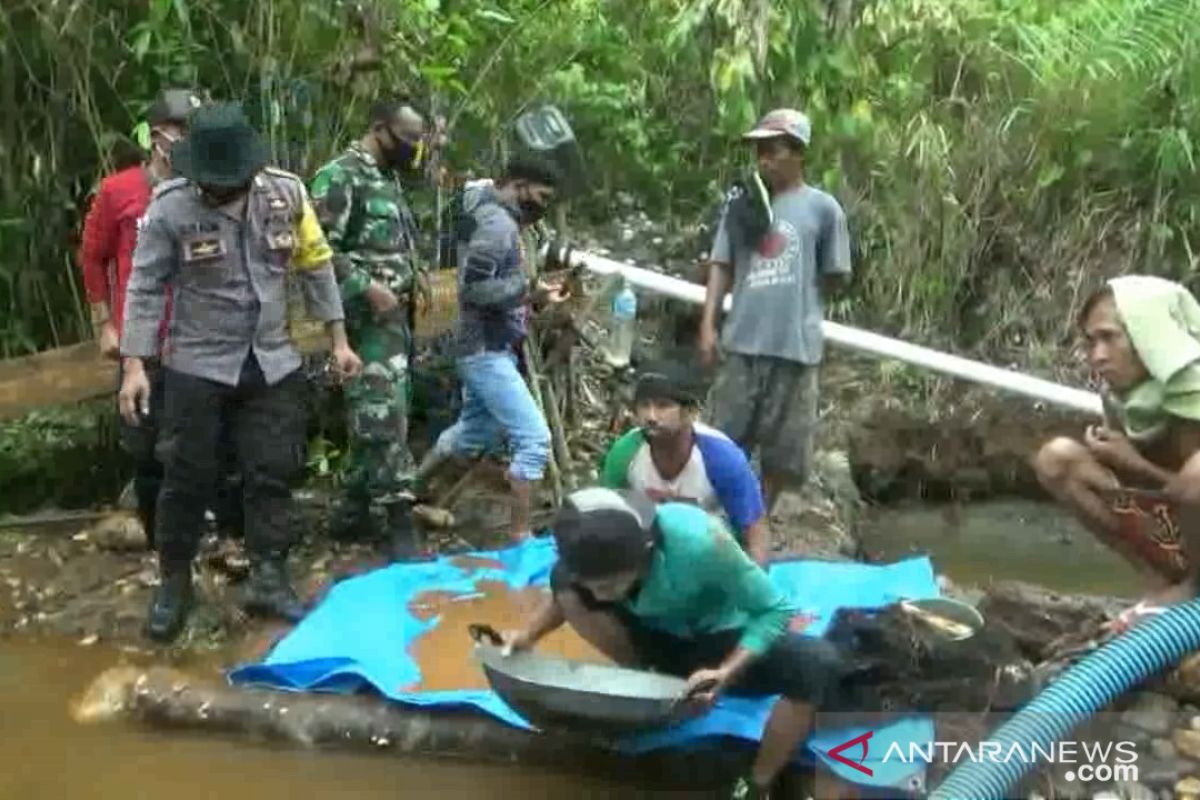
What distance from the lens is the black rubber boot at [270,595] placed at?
185 inches

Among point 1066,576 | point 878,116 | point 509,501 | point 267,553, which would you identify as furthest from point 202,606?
point 878,116

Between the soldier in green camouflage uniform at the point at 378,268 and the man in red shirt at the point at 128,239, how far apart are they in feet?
1.63

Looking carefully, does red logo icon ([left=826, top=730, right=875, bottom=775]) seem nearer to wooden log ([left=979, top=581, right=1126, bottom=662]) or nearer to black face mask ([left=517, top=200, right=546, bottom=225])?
wooden log ([left=979, top=581, right=1126, bottom=662])

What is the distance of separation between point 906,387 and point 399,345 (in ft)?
10.9

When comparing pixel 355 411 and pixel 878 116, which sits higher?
pixel 878 116

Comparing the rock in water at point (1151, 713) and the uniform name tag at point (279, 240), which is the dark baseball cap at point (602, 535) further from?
the uniform name tag at point (279, 240)

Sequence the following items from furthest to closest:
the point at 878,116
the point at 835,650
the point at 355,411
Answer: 1. the point at 878,116
2. the point at 355,411
3. the point at 835,650

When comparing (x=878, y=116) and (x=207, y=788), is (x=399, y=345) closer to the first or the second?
(x=207, y=788)

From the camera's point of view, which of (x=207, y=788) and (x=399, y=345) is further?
(x=399, y=345)

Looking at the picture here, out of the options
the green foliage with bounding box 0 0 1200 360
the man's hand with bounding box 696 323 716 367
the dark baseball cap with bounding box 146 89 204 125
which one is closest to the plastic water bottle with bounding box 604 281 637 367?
the green foliage with bounding box 0 0 1200 360

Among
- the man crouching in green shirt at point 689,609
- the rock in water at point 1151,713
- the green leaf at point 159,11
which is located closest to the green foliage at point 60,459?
the green leaf at point 159,11

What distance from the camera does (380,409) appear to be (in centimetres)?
495

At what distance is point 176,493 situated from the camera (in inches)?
177

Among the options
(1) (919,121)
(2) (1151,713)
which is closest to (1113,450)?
(2) (1151,713)
